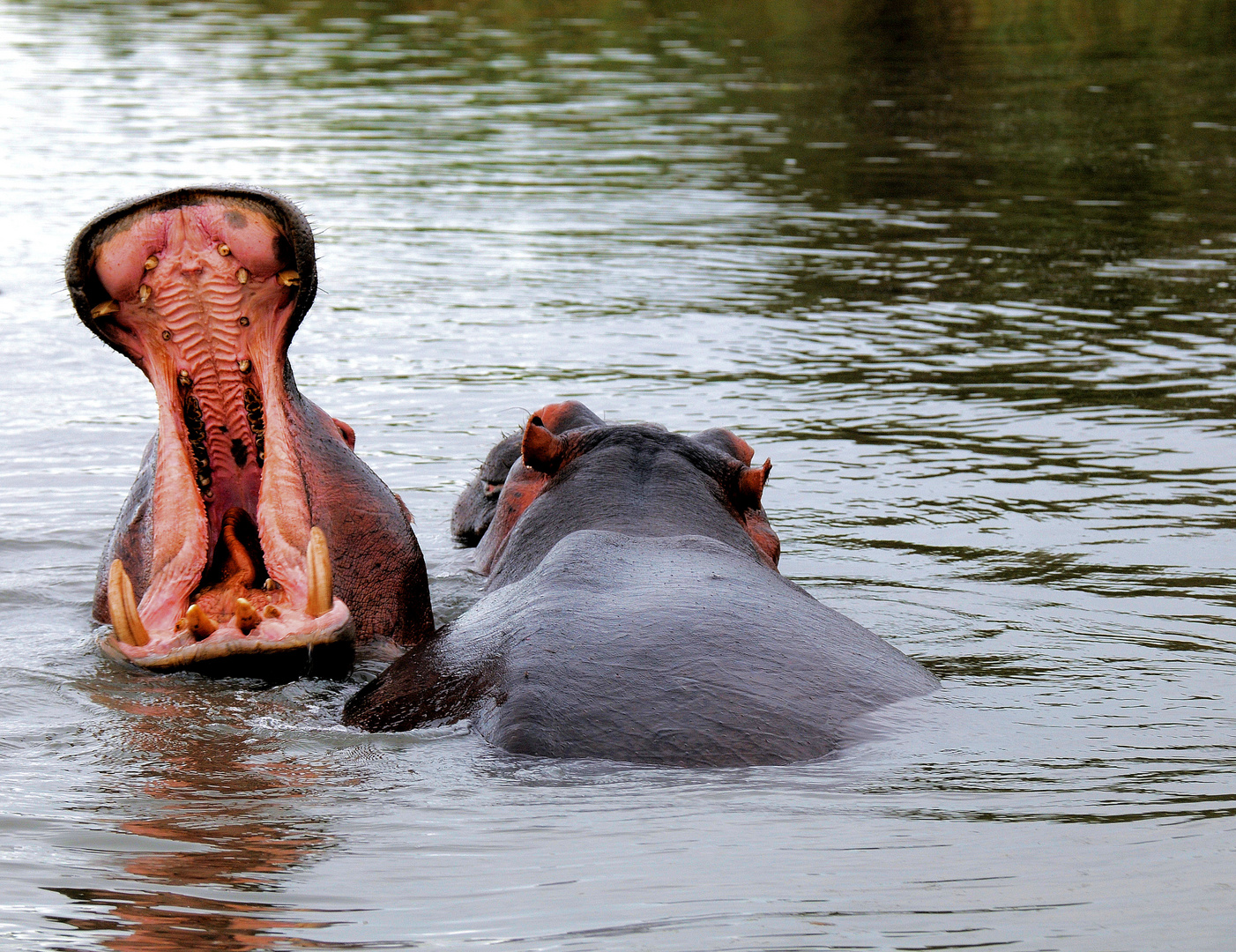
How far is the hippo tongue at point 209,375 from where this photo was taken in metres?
4.51

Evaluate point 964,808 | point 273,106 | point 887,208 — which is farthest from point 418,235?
point 964,808

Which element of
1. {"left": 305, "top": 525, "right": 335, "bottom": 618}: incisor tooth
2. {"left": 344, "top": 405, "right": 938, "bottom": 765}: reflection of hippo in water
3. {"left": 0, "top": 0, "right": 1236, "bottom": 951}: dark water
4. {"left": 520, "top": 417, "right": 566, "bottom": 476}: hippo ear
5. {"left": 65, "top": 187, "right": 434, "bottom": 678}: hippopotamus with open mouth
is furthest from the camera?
{"left": 520, "top": 417, "right": 566, "bottom": 476}: hippo ear

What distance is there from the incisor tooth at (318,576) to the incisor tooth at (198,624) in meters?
0.25

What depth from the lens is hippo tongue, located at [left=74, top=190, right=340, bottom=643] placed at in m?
4.51

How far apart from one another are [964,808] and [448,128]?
53.2 feet

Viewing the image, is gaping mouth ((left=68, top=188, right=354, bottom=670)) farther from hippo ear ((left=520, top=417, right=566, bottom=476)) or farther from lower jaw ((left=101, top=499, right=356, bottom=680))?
hippo ear ((left=520, top=417, right=566, bottom=476))

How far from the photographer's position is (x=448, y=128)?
1912 centimetres

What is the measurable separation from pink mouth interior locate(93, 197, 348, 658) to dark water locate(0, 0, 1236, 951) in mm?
284

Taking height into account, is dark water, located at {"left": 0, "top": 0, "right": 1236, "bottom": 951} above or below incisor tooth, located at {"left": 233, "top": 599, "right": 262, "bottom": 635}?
below

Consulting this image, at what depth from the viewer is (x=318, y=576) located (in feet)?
14.3

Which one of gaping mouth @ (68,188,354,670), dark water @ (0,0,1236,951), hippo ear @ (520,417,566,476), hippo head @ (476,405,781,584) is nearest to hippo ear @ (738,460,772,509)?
hippo head @ (476,405,781,584)

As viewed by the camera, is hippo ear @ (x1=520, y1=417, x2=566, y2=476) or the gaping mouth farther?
hippo ear @ (x1=520, y1=417, x2=566, y2=476)

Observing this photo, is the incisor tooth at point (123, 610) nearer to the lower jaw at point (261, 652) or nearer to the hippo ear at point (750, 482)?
the lower jaw at point (261, 652)

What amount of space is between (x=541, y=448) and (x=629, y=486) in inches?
12.8
